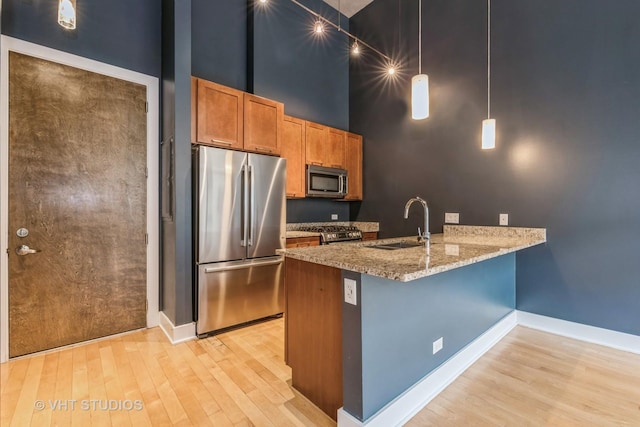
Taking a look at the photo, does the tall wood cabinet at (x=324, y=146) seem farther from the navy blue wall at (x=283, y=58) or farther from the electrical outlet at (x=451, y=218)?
the electrical outlet at (x=451, y=218)

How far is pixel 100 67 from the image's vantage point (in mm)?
2748

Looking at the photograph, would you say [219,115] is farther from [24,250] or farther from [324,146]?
[24,250]

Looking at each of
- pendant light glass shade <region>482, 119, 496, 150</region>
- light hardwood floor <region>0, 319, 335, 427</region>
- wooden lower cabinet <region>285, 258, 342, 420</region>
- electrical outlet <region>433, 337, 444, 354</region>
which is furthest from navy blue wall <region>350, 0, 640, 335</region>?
light hardwood floor <region>0, 319, 335, 427</region>

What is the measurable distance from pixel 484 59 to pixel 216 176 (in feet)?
10.9

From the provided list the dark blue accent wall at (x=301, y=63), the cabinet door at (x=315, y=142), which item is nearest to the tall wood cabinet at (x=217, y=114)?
the dark blue accent wall at (x=301, y=63)

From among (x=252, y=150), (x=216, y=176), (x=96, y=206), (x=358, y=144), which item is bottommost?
(x=96, y=206)

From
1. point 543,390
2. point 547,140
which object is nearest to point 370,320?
point 543,390

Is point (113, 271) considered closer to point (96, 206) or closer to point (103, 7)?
point (96, 206)

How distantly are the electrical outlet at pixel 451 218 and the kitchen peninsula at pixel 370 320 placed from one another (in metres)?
1.38

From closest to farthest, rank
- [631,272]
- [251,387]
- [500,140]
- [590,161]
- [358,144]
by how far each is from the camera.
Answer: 1. [251,387]
2. [631,272]
3. [590,161]
4. [500,140]
5. [358,144]

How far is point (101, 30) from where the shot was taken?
109 inches

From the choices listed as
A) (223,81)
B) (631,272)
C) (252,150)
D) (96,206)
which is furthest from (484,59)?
(96,206)

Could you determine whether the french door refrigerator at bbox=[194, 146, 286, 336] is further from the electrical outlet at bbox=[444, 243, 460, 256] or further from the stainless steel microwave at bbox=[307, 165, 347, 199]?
the electrical outlet at bbox=[444, 243, 460, 256]

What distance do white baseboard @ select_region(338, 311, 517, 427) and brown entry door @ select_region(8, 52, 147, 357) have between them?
2550 mm
